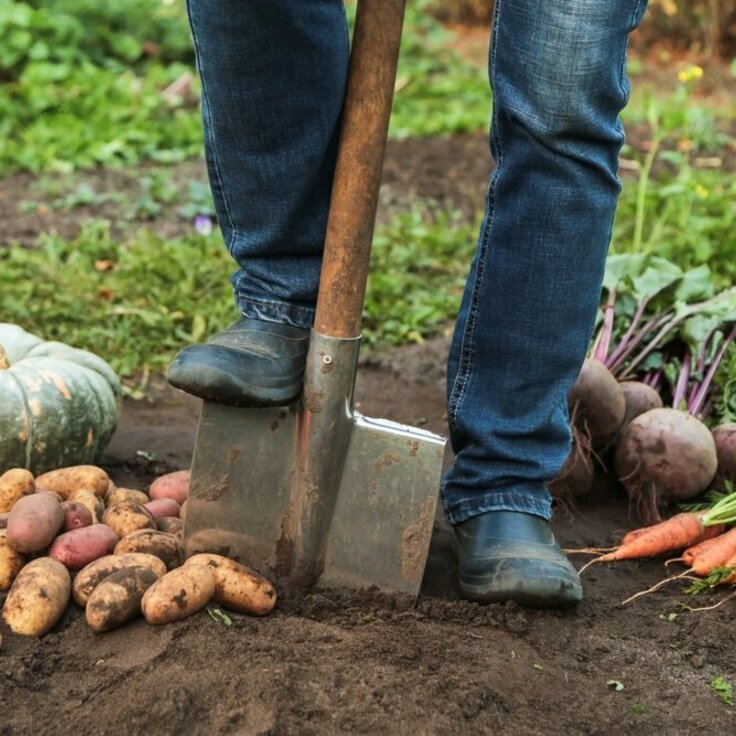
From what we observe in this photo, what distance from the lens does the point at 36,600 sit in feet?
6.72

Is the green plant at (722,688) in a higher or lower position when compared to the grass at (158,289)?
higher

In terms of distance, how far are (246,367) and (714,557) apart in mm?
1103

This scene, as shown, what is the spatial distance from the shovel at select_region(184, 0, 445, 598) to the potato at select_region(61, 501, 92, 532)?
22 cm

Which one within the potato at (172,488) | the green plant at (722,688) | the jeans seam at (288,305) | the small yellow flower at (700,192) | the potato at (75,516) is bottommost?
the potato at (172,488)

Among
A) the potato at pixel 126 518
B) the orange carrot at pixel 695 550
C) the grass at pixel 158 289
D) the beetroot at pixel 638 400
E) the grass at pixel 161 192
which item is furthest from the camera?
the grass at pixel 161 192

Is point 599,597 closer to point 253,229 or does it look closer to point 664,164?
point 253,229

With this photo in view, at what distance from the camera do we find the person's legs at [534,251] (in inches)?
80.4

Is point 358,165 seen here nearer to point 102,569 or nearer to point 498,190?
point 498,190

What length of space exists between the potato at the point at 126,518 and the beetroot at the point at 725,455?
1.42m

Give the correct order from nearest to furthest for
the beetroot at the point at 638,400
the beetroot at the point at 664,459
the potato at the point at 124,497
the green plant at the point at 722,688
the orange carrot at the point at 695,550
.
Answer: the green plant at the point at 722,688 → the potato at the point at 124,497 → the orange carrot at the point at 695,550 → the beetroot at the point at 664,459 → the beetroot at the point at 638,400

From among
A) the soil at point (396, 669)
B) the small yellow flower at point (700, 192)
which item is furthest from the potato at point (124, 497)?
the small yellow flower at point (700, 192)

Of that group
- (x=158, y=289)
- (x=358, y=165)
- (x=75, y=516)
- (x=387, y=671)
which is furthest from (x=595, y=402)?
(x=158, y=289)

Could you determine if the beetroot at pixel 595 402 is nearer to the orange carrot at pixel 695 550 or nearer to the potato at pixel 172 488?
the orange carrot at pixel 695 550

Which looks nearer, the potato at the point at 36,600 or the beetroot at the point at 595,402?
the potato at the point at 36,600
